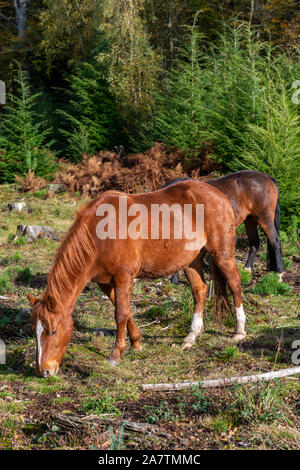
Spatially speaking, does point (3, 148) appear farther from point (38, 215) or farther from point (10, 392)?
point (10, 392)

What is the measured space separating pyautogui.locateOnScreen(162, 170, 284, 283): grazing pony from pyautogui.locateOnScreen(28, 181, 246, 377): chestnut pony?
2294 millimetres

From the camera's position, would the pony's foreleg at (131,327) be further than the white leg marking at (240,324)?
No

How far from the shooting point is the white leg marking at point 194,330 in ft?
15.7

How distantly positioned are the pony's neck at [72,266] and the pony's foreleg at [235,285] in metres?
1.46

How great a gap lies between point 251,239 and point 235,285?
9.50ft

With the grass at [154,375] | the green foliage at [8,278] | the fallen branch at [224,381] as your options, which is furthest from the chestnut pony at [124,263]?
the green foliage at [8,278]

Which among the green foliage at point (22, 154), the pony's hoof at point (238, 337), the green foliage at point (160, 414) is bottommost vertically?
the green foliage at point (160, 414)

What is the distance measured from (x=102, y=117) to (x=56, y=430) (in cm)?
1411

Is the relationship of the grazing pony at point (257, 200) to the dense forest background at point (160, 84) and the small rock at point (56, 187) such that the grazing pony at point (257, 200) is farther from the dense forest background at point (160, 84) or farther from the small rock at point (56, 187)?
the small rock at point (56, 187)

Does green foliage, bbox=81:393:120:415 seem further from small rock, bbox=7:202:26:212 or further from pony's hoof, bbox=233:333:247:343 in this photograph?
small rock, bbox=7:202:26:212

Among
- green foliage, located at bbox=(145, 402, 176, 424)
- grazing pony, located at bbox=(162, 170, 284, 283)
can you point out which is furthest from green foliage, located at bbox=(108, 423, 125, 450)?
grazing pony, located at bbox=(162, 170, 284, 283)

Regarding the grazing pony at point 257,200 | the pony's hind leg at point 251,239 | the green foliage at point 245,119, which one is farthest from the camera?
the green foliage at point 245,119

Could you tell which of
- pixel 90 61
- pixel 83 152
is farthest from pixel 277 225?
pixel 90 61

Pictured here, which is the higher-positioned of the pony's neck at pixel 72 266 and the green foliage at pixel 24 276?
the pony's neck at pixel 72 266
